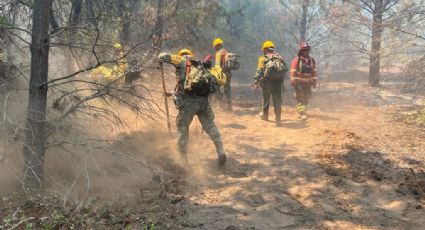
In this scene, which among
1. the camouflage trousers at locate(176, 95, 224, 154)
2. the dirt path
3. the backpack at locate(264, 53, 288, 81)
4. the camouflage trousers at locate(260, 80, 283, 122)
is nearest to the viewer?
the dirt path

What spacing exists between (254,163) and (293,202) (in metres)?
1.75

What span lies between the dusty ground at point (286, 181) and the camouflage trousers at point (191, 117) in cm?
46

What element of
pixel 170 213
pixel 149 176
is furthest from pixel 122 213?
pixel 149 176

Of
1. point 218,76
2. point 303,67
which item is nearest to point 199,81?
point 218,76

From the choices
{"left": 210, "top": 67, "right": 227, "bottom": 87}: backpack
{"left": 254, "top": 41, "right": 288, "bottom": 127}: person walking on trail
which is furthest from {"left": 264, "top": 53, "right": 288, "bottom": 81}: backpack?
{"left": 210, "top": 67, "right": 227, "bottom": 87}: backpack

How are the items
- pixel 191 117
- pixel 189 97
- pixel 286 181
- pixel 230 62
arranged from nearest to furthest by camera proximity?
1. pixel 286 181
2. pixel 189 97
3. pixel 191 117
4. pixel 230 62

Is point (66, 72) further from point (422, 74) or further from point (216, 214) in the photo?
point (422, 74)

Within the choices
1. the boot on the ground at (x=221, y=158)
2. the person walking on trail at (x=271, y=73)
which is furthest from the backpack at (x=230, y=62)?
the boot on the ground at (x=221, y=158)

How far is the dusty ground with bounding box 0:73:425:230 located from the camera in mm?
4988

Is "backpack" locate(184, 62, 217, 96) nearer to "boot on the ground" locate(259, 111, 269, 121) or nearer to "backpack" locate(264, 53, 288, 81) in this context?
"backpack" locate(264, 53, 288, 81)

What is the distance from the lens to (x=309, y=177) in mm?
6578

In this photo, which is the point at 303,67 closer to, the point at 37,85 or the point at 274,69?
the point at 274,69

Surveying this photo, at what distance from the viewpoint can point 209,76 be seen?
6605mm

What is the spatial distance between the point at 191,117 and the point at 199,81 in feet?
2.24
